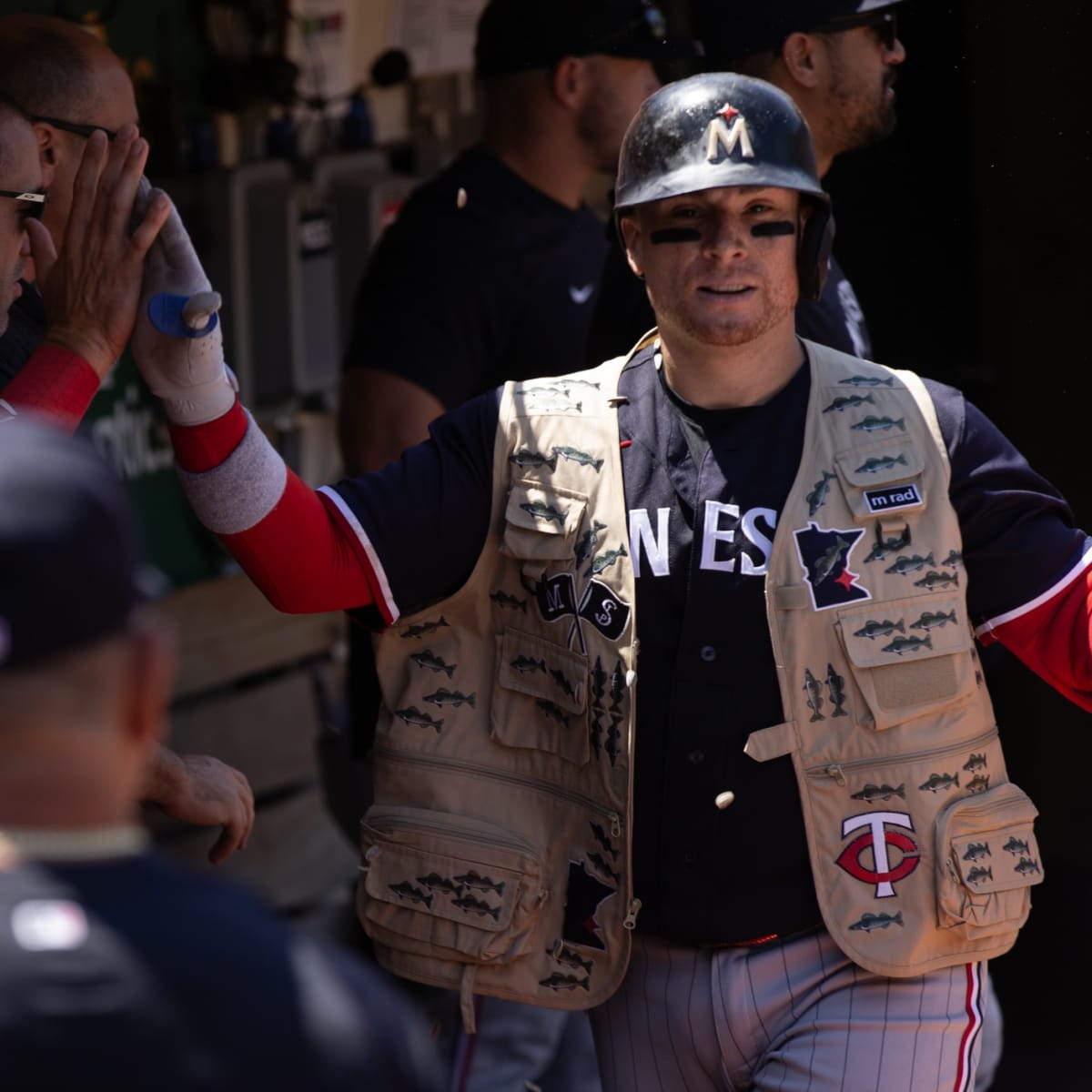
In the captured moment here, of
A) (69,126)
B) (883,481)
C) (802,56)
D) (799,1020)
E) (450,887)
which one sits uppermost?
(802,56)

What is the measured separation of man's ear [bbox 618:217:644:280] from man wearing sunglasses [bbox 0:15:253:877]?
69cm

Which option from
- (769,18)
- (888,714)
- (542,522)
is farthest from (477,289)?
(888,714)

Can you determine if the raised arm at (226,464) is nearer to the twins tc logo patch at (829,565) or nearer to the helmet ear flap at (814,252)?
the twins tc logo patch at (829,565)

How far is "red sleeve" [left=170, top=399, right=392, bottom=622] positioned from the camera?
8.47 feet

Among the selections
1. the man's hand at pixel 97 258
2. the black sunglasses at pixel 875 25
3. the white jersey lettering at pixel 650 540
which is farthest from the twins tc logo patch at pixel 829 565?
the black sunglasses at pixel 875 25

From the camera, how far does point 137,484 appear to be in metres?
4.95

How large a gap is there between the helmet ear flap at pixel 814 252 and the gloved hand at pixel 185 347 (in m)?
0.84

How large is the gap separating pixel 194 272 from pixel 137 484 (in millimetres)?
2407

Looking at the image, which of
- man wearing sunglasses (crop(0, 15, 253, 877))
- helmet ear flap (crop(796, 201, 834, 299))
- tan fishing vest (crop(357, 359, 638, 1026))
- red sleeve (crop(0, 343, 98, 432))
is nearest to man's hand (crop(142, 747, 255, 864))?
man wearing sunglasses (crop(0, 15, 253, 877))

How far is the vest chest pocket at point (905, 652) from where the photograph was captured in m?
2.61

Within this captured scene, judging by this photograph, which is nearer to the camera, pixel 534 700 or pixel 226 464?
pixel 226 464

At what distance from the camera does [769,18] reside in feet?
11.5

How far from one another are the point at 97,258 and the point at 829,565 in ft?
3.60

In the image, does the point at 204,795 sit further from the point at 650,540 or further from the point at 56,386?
the point at 650,540
